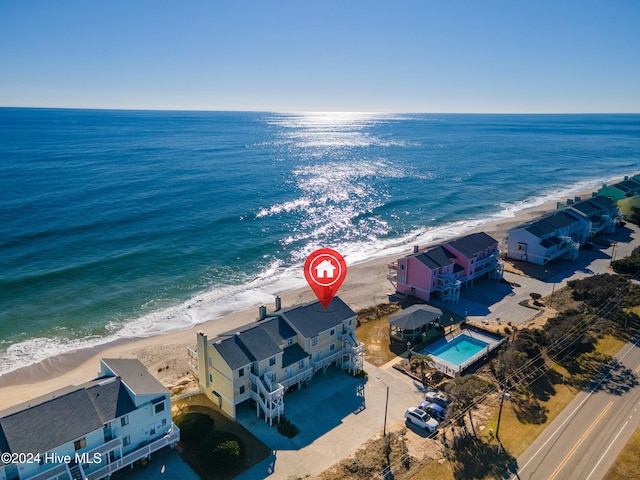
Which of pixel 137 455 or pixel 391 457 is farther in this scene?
pixel 391 457

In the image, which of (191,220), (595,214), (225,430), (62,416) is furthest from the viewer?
(191,220)

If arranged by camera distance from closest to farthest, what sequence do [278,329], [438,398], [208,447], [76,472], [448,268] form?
1. [76,472]
2. [208,447]
3. [438,398]
4. [278,329]
5. [448,268]

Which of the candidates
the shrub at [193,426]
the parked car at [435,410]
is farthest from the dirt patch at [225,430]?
the parked car at [435,410]

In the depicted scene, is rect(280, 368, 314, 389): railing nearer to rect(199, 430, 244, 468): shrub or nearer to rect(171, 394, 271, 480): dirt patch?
rect(171, 394, 271, 480): dirt patch

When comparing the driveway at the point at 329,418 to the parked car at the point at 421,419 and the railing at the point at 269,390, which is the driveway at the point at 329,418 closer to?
the parked car at the point at 421,419

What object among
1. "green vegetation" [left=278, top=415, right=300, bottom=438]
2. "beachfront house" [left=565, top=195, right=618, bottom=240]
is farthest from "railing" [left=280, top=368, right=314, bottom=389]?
"beachfront house" [left=565, top=195, right=618, bottom=240]

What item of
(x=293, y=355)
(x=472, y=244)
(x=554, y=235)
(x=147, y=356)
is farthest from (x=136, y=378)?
(x=554, y=235)

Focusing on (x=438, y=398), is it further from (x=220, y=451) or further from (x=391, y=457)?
(x=220, y=451)

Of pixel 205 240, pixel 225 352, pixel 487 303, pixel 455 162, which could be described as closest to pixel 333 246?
pixel 205 240
